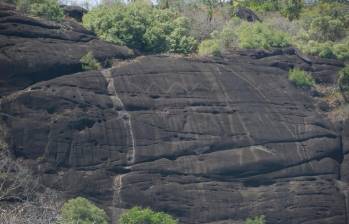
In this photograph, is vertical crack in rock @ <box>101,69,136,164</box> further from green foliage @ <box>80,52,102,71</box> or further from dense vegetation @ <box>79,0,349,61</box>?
dense vegetation @ <box>79,0,349,61</box>

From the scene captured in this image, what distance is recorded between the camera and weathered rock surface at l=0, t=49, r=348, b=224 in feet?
120

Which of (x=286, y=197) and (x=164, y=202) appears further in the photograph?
(x=286, y=197)

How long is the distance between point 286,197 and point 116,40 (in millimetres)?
10367

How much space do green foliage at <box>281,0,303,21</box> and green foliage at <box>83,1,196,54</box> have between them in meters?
13.4

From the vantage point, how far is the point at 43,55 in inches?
1515

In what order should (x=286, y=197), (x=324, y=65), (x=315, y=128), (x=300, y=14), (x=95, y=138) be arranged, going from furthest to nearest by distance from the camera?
(x=300, y=14), (x=324, y=65), (x=315, y=128), (x=286, y=197), (x=95, y=138)

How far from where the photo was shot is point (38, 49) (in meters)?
38.4

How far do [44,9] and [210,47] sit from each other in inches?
299

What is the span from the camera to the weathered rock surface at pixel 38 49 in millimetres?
37781

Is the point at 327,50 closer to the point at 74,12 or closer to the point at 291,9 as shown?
the point at 291,9

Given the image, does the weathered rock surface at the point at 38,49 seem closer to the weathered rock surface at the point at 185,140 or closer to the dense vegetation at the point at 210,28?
the weathered rock surface at the point at 185,140

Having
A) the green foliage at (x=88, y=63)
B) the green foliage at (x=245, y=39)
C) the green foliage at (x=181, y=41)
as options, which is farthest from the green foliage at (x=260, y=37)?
the green foliage at (x=88, y=63)

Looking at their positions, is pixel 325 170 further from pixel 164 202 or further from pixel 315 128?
pixel 164 202

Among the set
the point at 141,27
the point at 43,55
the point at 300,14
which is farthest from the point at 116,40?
the point at 300,14
